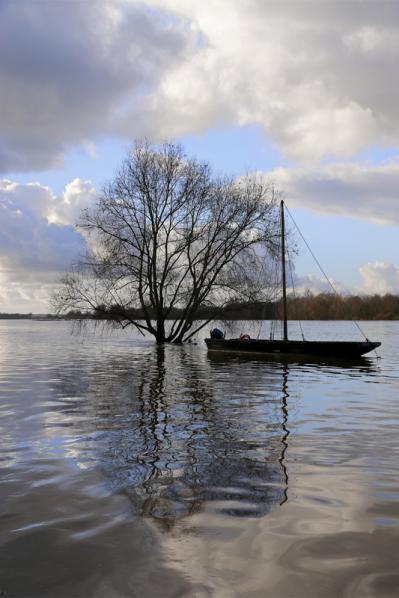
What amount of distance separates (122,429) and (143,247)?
3129 centimetres

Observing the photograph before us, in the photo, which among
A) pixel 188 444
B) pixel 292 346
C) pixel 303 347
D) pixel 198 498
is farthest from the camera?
pixel 292 346

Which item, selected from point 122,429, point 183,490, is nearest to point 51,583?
point 183,490

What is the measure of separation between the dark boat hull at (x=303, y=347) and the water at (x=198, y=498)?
1460cm

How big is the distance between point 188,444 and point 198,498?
2.53m

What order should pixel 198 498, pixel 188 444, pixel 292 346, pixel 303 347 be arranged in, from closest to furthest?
pixel 198 498 → pixel 188 444 → pixel 303 347 → pixel 292 346

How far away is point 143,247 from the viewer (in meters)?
39.4

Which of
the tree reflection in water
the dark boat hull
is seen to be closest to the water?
the tree reflection in water

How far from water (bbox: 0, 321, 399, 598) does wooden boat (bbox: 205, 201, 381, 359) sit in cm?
1465

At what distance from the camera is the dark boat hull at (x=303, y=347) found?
26141mm

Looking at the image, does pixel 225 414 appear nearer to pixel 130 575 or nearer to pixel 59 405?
pixel 59 405

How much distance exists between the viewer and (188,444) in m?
7.81

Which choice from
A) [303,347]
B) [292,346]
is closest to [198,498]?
[303,347]

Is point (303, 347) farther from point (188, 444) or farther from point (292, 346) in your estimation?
point (188, 444)

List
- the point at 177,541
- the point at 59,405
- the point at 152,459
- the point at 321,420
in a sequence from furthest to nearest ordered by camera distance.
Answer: the point at 59,405 → the point at 321,420 → the point at 152,459 → the point at 177,541
